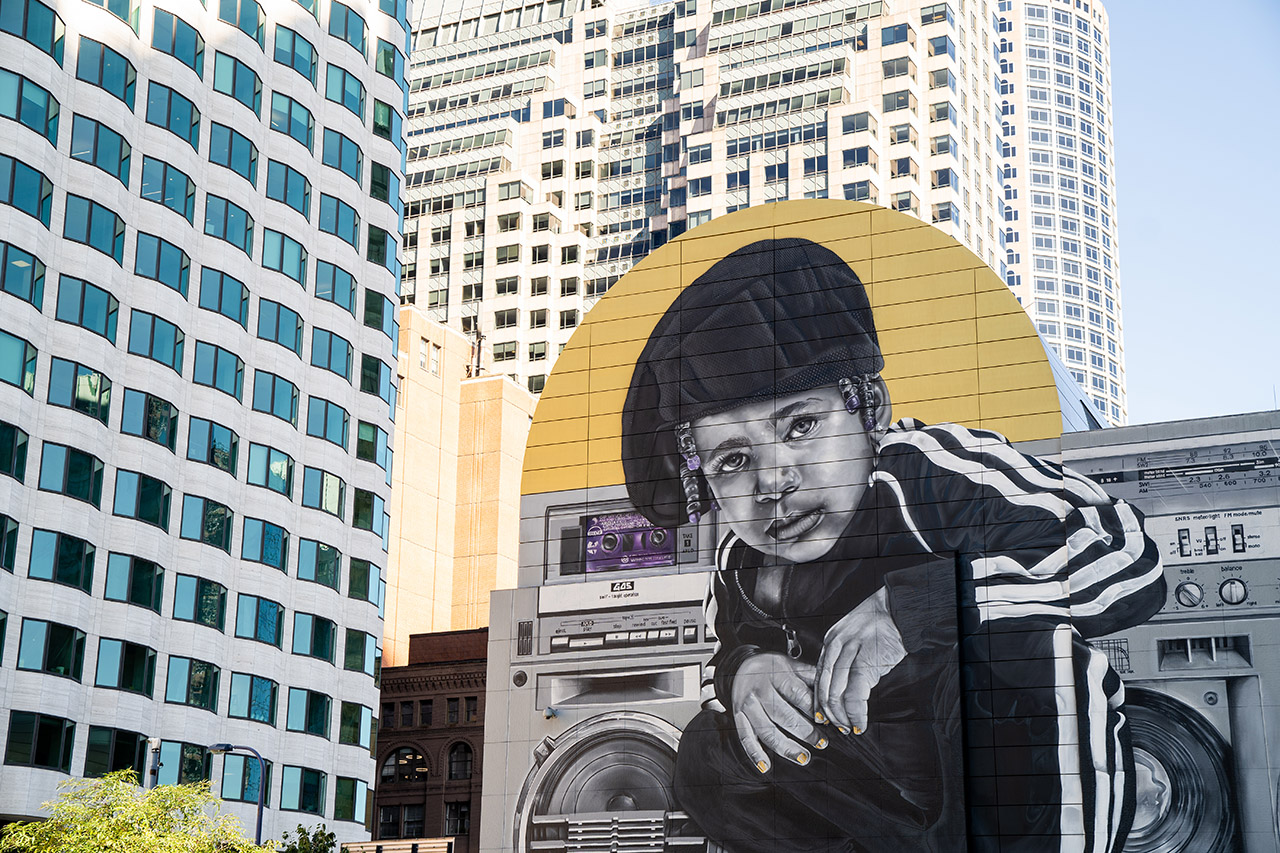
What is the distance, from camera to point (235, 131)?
255 ft

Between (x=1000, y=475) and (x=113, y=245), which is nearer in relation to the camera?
(x=1000, y=475)

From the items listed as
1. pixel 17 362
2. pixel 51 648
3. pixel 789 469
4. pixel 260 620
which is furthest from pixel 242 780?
pixel 789 469

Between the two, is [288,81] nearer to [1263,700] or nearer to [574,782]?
[574,782]

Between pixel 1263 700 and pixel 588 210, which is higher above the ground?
pixel 588 210

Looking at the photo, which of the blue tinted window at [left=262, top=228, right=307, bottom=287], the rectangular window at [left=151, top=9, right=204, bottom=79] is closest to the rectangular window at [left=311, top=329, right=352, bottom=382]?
the blue tinted window at [left=262, top=228, right=307, bottom=287]

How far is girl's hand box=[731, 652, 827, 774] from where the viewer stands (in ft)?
201

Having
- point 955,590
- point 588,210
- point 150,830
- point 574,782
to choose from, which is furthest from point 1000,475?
point 588,210

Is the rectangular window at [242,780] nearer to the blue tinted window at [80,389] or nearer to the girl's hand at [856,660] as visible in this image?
the blue tinted window at [80,389]

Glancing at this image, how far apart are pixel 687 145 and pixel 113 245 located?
9302 centimetres

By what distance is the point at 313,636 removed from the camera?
78812mm

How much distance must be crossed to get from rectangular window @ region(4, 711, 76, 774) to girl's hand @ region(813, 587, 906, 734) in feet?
98.5

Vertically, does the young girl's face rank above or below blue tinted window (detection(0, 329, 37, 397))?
below

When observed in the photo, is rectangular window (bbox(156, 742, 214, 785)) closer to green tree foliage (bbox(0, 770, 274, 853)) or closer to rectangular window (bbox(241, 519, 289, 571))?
rectangular window (bbox(241, 519, 289, 571))

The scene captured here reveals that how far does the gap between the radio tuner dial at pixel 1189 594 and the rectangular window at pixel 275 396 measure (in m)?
43.3
